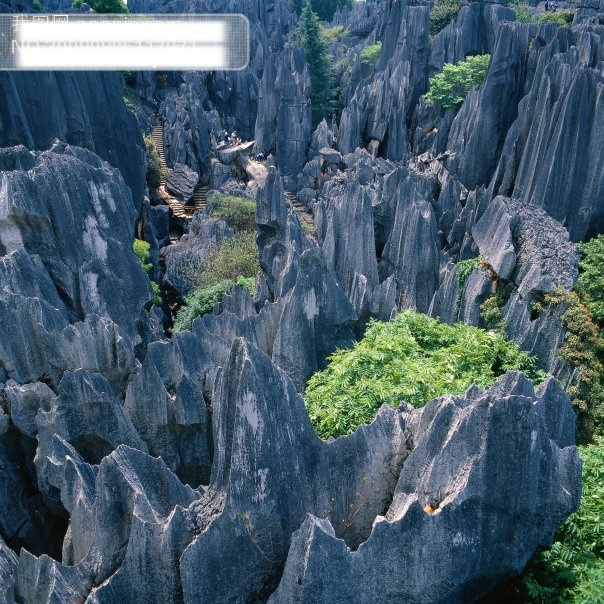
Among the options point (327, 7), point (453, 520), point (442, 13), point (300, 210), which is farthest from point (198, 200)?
point (327, 7)

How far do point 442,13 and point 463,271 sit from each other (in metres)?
35.0

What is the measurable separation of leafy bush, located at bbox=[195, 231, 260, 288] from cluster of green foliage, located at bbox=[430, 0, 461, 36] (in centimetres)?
3078

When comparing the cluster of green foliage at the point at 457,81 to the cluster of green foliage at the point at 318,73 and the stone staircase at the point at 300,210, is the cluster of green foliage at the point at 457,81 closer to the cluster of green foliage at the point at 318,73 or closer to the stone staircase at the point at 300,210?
the stone staircase at the point at 300,210

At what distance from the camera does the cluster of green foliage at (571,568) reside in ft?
21.3

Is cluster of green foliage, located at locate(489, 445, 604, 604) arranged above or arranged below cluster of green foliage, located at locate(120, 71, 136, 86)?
below

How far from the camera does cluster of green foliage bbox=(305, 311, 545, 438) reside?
10.2 m

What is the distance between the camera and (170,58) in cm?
1211

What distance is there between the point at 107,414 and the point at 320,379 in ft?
14.8

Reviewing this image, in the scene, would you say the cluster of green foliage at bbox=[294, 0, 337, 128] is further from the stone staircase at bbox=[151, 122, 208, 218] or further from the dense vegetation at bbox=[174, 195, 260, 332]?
the dense vegetation at bbox=[174, 195, 260, 332]

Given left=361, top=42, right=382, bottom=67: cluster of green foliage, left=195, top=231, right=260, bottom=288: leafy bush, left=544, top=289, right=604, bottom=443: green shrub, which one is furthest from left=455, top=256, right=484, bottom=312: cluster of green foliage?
→ left=361, top=42, right=382, bottom=67: cluster of green foliage

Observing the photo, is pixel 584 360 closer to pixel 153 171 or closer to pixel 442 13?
pixel 153 171

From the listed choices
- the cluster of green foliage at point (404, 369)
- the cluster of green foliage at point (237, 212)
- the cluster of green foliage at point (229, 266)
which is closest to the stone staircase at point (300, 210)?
the cluster of green foliage at point (237, 212)

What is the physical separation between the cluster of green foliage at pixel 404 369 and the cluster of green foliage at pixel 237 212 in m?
14.5

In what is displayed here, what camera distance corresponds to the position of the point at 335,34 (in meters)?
61.8
